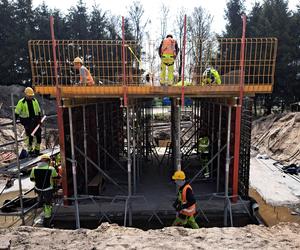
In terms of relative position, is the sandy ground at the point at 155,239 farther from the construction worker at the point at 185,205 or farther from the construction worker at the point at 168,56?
the construction worker at the point at 168,56

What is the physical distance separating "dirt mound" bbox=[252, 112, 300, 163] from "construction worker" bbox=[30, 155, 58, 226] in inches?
440

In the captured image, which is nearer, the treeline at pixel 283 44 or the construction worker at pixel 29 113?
the construction worker at pixel 29 113

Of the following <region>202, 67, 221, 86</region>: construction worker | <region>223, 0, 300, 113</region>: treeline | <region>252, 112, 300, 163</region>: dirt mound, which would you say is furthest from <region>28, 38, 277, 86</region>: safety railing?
<region>223, 0, 300, 113</region>: treeline

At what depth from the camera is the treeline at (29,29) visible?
2870 cm

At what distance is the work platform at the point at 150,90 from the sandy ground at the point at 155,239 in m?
3.66

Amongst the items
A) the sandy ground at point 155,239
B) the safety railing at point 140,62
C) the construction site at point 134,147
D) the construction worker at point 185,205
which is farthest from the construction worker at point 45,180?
the construction worker at point 185,205

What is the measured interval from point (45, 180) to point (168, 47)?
16.5 ft

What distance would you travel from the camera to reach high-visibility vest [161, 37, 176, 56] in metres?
8.12

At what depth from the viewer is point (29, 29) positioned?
29.2 m

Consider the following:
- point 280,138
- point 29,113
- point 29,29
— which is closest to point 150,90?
point 29,113

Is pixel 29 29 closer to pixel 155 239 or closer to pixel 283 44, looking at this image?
pixel 283 44

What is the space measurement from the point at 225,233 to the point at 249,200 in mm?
4241

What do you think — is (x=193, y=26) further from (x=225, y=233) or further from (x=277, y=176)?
(x=225, y=233)

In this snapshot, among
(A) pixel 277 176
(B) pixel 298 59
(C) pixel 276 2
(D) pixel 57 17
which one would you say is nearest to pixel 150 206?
(A) pixel 277 176
